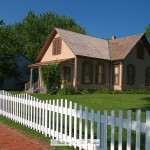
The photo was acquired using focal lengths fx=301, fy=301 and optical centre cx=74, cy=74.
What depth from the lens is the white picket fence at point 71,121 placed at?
523 centimetres

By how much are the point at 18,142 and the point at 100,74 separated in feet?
71.1

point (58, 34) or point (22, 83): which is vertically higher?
point (58, 34)

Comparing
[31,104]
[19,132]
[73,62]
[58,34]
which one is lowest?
[19,132]

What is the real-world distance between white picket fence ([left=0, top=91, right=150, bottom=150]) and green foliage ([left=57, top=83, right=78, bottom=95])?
40.6 feet

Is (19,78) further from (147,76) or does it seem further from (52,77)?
(147,76)

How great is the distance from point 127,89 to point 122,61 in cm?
294

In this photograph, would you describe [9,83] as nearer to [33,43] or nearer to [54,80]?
[54,80]

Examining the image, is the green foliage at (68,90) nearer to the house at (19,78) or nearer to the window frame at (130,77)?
the window frame at (130,77)

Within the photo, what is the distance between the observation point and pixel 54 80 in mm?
26797

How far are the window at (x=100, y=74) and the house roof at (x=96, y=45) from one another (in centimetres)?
90

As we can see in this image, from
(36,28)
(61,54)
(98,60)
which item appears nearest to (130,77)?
(98,60)

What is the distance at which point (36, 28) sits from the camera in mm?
62875

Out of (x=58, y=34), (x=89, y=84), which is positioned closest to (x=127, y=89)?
(x=89, y=84)

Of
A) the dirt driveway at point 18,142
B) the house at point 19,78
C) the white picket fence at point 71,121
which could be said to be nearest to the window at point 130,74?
the house at point 19,78
